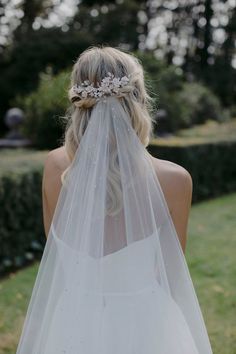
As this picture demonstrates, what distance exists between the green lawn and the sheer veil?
2061 mm

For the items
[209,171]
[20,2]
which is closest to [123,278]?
[209,171]

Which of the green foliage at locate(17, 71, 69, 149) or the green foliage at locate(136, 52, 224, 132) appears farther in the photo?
the green foliage at locate(136, 52, 224, 132)

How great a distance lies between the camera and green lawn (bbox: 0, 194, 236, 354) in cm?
427

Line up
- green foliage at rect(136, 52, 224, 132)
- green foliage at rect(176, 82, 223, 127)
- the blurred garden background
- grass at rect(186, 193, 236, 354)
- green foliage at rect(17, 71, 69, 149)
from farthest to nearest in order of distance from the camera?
green foliage at rect(176, 82, 223, 127)
green foliage at rect(136, 52, 224, 132)
green foliage at rect(17, 71, 69, 149)
the blurred garden background
grass at rect(186, 193, 236, 354)

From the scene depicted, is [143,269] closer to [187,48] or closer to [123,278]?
[123,278]

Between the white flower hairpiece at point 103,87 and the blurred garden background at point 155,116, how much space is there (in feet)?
2.21

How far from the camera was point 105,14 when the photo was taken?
28.3 m

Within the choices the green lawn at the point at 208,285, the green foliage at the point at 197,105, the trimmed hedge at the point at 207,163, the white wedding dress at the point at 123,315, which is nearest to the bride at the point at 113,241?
the white wedding dress at the point at 123,315

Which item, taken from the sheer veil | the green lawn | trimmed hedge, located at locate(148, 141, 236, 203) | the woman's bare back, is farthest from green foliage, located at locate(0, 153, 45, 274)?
trimmed hedge, located at locate(148, 141, 236, 203)

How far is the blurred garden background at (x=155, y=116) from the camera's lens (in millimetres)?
5555

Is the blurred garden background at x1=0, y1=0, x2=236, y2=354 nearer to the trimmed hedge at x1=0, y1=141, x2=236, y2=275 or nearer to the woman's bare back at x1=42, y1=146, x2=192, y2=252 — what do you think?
the trimmed hedge at x1=0, y1=141, x2=236, y2=275

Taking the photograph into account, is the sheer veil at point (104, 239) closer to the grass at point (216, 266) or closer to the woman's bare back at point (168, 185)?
the woman's bare back at point (168, 185)

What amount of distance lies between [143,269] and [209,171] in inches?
361

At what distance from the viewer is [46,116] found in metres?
11.5
